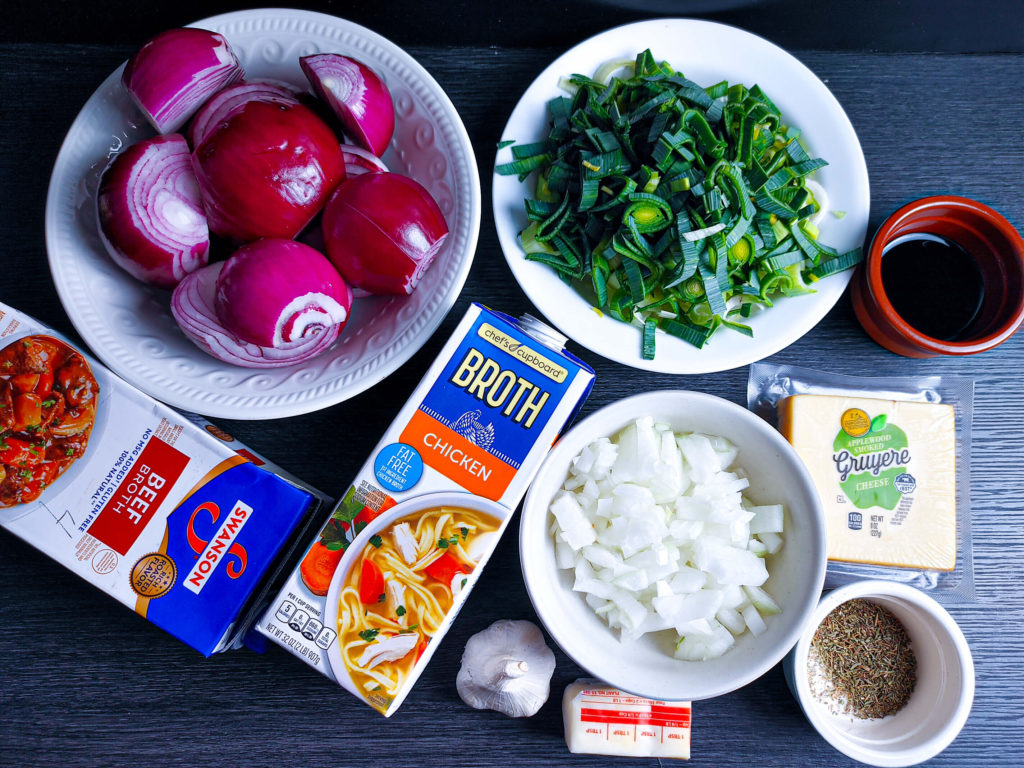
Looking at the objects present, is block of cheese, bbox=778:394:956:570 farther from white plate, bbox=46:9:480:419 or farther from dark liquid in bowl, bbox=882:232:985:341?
white plate, bbox=46:9:480:419

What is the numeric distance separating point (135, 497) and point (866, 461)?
1.13 metres

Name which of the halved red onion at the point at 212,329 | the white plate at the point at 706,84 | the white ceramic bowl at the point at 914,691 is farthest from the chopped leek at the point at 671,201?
the white ceramic bowl at the point at 914,691

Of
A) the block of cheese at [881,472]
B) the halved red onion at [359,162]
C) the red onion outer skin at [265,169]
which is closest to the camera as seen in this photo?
the red onion outer skin at [265,169]

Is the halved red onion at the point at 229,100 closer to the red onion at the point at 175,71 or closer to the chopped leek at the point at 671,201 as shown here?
the red onion at the point at 175,71

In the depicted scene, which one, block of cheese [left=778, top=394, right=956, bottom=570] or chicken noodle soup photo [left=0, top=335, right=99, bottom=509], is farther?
block of cheese [left=778, top=394, right=956, bottom=570]

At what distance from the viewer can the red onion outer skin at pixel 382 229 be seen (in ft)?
2.94

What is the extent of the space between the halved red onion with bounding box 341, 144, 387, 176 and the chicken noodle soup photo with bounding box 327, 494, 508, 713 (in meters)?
0.48

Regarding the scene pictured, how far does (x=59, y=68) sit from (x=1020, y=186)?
5.52 feet

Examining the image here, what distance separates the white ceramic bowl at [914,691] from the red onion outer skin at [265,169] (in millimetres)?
945

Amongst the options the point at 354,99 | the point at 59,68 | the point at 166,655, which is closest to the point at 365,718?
the point at 166,655

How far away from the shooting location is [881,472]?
1109 millimetres

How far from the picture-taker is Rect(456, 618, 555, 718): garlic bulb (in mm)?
1043

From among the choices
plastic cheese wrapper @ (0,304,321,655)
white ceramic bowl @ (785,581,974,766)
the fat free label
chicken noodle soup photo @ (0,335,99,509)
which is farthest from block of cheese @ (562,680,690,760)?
chicken noodle soup photo @ (0,335,99,509)

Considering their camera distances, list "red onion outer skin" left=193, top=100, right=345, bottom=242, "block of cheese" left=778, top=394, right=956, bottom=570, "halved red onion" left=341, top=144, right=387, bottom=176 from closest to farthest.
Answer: "red onion outer skin" left=193, top=100, right=345, bottom=242, "halved red onion" left=341, top=144, right=387, bottom=176, "block of cheese" left=778, top=394, right=956, bottom=570
